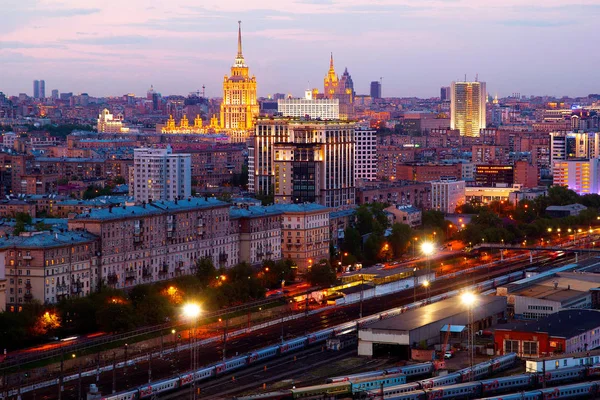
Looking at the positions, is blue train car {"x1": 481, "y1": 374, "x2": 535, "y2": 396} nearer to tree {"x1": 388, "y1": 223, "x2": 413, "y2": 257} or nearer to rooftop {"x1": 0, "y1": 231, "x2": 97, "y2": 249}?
rooftop {"x1": 0, "y1": 231, "x2": 97, "y2": 249}

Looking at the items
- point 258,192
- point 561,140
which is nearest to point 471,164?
point 561,140

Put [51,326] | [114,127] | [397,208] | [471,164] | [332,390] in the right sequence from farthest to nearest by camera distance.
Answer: [114,127] → [471,164] → [397,208] → [51,326] → [332,390]

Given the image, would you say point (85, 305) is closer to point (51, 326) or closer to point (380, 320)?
point (51, 326)

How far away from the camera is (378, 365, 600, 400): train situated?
1252 inches

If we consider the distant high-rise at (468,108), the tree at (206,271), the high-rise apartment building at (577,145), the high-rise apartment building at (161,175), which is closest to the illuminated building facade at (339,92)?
the distant high-rise at (468,108)

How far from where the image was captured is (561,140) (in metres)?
98.4

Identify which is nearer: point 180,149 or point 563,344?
point 563,344

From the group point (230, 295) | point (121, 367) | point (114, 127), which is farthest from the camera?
point (114, 127)

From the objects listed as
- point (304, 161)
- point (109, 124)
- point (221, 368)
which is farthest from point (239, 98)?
point (221, 368)

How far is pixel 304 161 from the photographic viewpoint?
65.9 meters

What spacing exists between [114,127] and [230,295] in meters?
106

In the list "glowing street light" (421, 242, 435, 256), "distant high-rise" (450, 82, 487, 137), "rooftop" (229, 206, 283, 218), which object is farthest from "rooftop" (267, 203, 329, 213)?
"distant high-rise" (450, 82, 487, 137)

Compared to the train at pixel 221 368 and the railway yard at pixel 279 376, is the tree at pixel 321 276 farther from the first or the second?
the train at pixel 221 368

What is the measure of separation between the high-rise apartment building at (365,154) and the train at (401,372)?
52.3 metres
